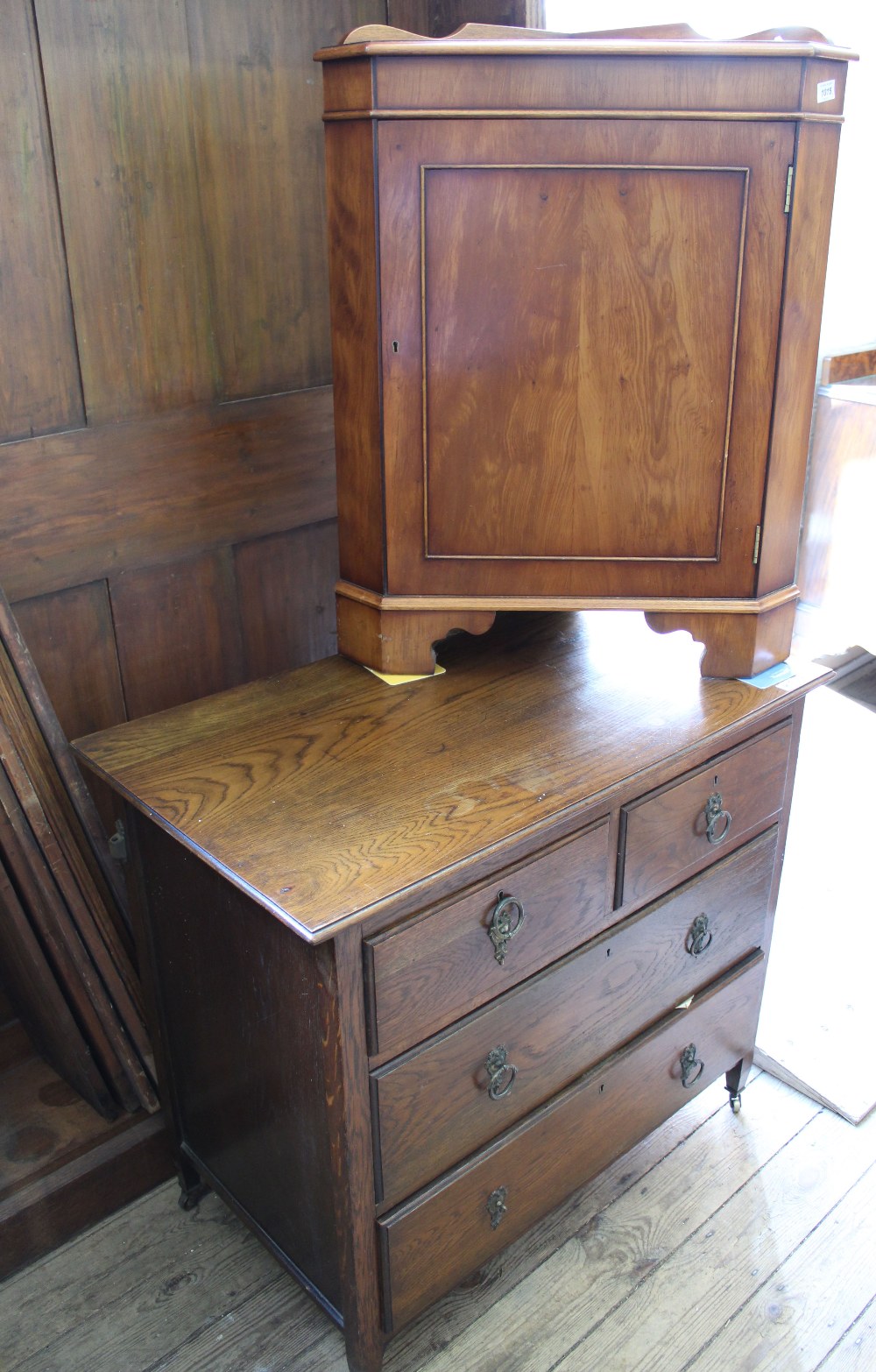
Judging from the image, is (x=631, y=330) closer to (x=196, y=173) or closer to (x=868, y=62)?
(x=196, y=173)

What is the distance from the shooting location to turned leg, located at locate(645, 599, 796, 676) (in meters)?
1.66

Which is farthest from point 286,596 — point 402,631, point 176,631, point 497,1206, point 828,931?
point 828,931

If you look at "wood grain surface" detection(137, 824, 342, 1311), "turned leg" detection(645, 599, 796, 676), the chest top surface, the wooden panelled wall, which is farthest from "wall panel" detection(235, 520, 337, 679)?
"turned leg" detection(645, 599, 796, 676)

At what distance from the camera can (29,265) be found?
1.55m

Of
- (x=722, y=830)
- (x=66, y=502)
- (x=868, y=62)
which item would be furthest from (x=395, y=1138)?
(x=868, y=62)

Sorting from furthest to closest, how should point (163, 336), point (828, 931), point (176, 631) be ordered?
point (828, 931) < point (176, 631) < point (163, 336)

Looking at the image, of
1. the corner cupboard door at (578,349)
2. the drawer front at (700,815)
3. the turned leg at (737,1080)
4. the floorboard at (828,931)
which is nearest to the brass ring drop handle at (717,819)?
the drawer front at (700,815)

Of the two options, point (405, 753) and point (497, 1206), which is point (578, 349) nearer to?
point (405, 753)

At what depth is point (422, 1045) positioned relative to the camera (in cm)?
141

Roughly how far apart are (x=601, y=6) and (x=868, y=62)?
1.21 meters

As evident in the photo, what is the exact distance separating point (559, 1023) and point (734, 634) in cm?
61

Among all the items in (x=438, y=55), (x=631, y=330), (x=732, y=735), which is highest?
(x=438, y=55)

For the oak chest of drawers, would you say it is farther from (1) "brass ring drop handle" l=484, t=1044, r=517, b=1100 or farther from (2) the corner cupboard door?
(2) the corner cupboard door

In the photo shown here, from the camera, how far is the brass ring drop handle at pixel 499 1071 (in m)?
1.50
